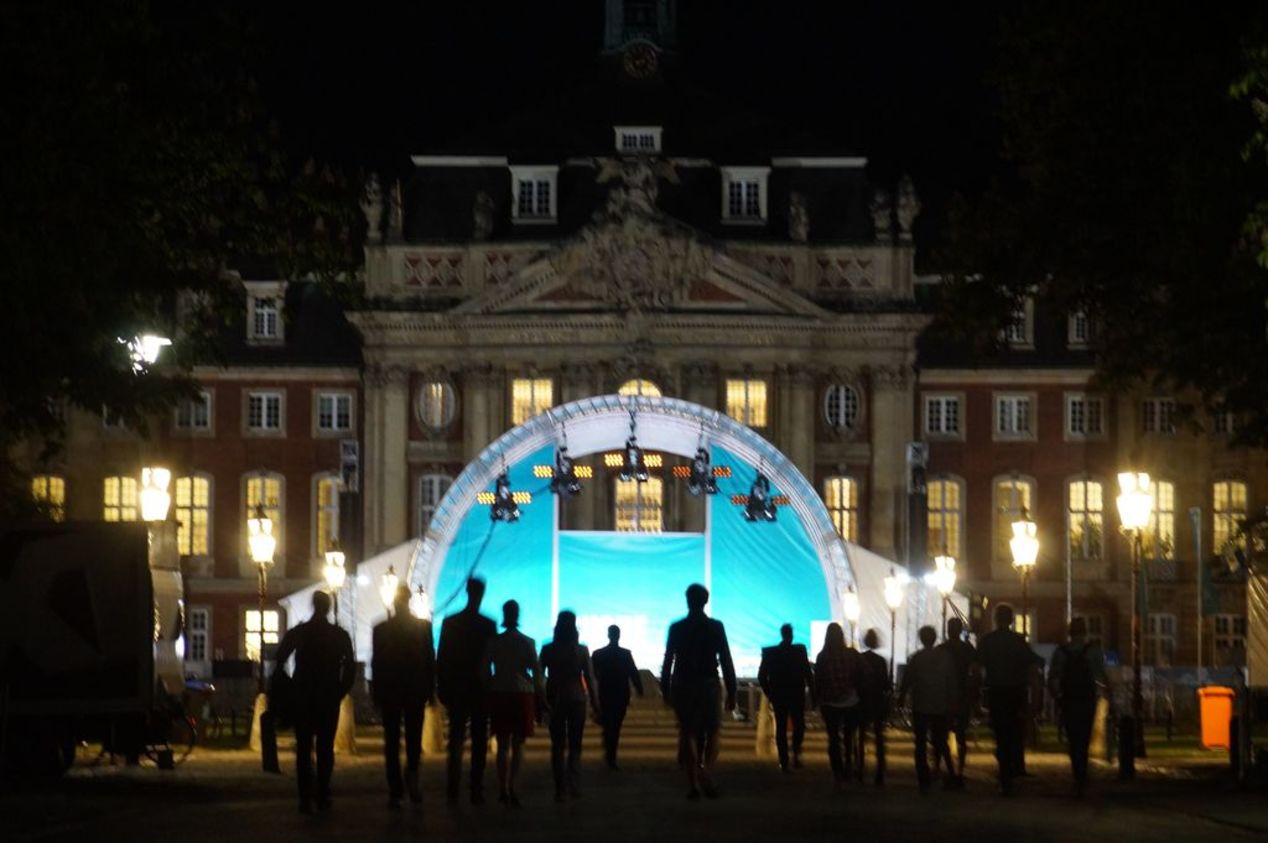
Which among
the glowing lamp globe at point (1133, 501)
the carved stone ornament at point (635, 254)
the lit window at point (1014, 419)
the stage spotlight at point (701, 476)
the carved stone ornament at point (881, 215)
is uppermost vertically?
the carved stone ornament at point (881, 215)

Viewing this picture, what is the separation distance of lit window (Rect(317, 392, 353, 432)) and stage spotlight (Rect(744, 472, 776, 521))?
27.6 meters

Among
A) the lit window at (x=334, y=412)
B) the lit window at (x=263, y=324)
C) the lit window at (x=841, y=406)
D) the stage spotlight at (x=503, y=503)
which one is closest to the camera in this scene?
the stage spotlight at (x=503, y=503)

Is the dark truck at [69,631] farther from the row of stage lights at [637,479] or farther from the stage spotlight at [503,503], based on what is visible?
the stage spotlight at [503,503]

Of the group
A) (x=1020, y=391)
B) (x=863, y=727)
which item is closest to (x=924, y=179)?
(x=1020, y=391)

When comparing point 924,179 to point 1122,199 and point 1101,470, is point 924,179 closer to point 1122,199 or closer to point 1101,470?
point 1101,470

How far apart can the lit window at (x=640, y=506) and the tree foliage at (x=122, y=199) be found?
42748mm

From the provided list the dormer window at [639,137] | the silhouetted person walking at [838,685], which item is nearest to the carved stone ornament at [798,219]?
the dormer window at [639,137]

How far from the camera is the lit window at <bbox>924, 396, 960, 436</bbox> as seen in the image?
82.6m

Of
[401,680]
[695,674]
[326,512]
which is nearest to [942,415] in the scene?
[326,512]

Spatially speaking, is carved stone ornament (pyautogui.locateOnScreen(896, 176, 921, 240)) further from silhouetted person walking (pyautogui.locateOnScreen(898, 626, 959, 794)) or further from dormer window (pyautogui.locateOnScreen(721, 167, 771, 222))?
silhouetted person walking (pyautogui.locateOnScreen(898, 626, 959, 794))

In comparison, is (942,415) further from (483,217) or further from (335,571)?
(335,571)

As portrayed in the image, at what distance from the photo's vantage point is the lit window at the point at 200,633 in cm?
8188

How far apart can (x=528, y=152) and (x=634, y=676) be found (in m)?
50.8

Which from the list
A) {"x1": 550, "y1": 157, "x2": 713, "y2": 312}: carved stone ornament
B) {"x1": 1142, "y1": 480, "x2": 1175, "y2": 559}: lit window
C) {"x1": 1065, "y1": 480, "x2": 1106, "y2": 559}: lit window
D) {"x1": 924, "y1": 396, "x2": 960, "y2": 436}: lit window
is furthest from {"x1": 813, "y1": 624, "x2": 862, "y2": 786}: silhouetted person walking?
{"x1": 1065, "y1": 480, "x2": 1106, "y2": 559}: lit window
